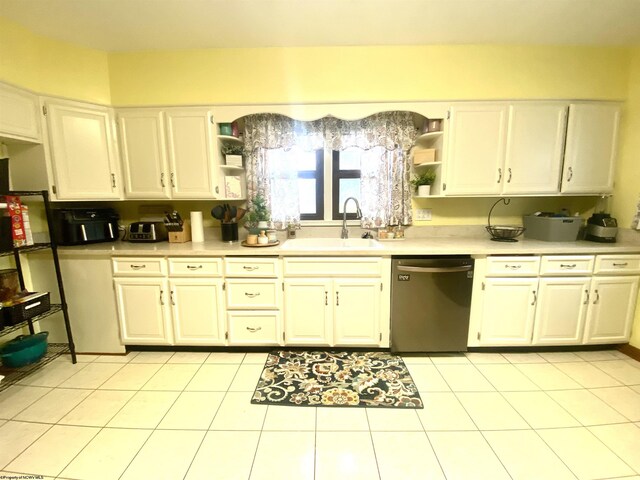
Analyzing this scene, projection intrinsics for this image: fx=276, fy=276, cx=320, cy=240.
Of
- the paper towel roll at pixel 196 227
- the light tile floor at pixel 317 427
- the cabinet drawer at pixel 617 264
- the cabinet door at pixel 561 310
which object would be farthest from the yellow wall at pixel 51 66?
the cabinet drawer at pixel 617 264

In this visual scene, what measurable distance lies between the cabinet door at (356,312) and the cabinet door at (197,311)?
3.22ft

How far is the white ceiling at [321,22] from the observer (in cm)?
188

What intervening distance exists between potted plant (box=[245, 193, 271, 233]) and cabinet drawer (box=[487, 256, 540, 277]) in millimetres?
1919

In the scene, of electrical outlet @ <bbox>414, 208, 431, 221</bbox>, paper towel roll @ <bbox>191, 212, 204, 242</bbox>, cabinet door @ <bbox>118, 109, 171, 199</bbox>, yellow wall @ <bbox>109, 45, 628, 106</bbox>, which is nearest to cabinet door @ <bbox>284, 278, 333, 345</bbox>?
paper towel roll @ <bbox>191, 212, 204, 242</bbox>

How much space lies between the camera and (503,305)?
229 cm

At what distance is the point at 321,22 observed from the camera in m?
2.07

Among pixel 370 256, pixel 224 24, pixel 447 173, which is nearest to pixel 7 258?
pixel 224 24

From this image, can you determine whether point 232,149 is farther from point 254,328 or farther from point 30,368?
point 30,368

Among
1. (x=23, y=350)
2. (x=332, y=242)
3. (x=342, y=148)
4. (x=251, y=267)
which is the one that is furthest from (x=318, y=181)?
(x=23, y=350)

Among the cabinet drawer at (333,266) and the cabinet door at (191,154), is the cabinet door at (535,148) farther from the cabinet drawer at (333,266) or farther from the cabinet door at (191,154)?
the cabinet door at (191,154)

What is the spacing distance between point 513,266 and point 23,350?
3848 millimetres

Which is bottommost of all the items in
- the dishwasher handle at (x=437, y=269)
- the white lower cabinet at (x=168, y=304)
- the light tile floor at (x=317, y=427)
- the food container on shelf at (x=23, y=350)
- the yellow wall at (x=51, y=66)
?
the light tile floor at (x=317, y=427)

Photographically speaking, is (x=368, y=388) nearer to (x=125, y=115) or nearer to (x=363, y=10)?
(x=363, y=10)

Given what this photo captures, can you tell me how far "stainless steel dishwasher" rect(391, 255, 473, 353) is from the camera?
7.22 feet
